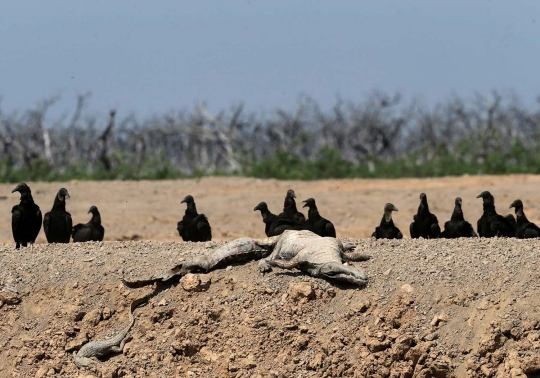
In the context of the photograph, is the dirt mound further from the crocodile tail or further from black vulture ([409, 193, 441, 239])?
black vulture ([409, 193, 441, 239])

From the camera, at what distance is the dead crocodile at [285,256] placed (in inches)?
331

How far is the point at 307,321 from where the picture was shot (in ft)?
26.3

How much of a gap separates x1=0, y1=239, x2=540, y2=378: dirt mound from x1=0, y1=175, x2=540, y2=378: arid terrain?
0.03 ft

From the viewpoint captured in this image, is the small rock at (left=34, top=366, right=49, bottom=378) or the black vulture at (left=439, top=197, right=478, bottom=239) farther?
the black vulture at (left=439, top=197, right=478, bottom=239)

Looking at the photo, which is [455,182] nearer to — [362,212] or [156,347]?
[362,212]

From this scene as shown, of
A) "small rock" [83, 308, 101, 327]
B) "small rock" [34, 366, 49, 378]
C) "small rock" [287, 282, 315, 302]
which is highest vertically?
"small rock" [287, 282, 315, 302]

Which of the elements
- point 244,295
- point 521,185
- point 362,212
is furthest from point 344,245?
point 521,185

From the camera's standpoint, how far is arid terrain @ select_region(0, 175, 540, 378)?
749 cm

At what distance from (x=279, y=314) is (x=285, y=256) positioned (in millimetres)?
827

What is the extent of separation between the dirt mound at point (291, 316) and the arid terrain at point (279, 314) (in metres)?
0.01

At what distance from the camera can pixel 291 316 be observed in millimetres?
8094

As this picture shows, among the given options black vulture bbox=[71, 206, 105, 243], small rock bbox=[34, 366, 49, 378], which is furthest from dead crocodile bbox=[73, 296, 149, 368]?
black vulture bbox=[71, 206, 105, 243]

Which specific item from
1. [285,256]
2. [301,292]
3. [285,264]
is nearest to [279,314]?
[301,292]

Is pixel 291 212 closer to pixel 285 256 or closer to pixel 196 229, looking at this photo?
pixel 196 229
